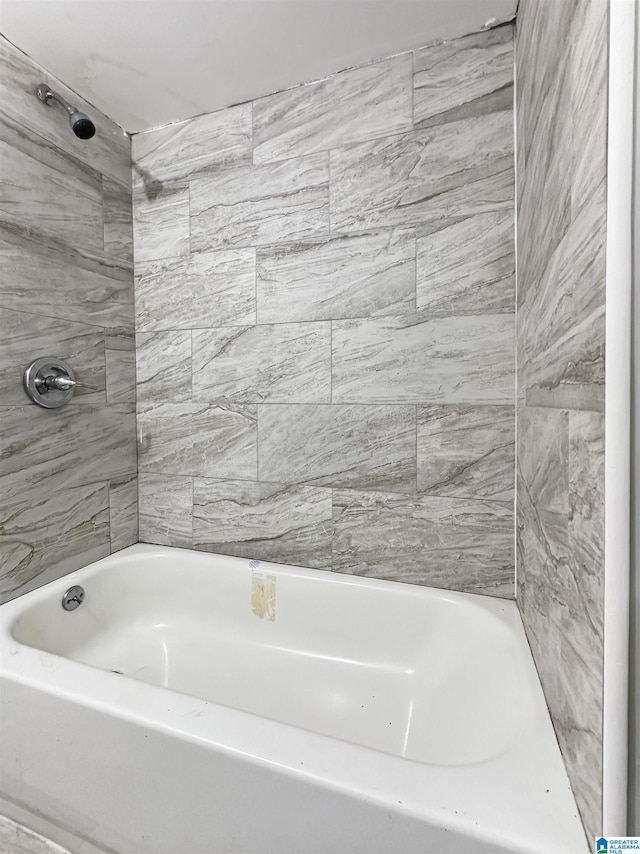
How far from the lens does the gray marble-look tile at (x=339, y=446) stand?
141 centimetres

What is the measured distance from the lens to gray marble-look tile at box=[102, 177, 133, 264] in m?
1.63

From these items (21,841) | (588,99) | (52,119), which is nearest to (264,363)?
(52,119)

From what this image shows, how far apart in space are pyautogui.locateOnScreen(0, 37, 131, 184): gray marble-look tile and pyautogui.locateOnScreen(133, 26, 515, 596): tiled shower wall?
0.25 feet

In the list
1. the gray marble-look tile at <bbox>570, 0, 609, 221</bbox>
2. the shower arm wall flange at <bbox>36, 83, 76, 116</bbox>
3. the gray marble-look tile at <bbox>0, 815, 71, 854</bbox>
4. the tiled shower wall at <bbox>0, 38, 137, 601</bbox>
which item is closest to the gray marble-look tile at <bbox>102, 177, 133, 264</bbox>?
the tiled shower wall at <bbox>0, 38, 137, 601</bbox>

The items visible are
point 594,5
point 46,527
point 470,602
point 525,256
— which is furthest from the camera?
point 46,527

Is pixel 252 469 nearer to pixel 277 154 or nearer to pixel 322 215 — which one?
pixel 322 215

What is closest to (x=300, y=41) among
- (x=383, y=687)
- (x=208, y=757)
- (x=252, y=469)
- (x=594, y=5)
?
(x=594, y=5)

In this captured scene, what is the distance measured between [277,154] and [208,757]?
5.44 feet

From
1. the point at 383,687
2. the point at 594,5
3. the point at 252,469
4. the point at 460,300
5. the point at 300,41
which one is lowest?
the point at 383,687

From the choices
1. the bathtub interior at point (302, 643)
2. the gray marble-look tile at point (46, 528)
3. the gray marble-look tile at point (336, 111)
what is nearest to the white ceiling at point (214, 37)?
the gray marble-look tile at point (336, 111)

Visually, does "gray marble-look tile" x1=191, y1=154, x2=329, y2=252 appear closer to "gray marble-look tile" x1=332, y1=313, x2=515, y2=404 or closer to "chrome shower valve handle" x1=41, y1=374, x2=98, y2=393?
"gray marble-look tile" x1=332, y1=313, x2=515, y2=404

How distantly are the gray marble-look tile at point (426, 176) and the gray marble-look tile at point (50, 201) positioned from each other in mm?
846

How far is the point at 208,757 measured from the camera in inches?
29.7

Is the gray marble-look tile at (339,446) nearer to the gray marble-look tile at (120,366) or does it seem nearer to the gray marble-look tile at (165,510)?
the gray marble-look tile at (165,510)
